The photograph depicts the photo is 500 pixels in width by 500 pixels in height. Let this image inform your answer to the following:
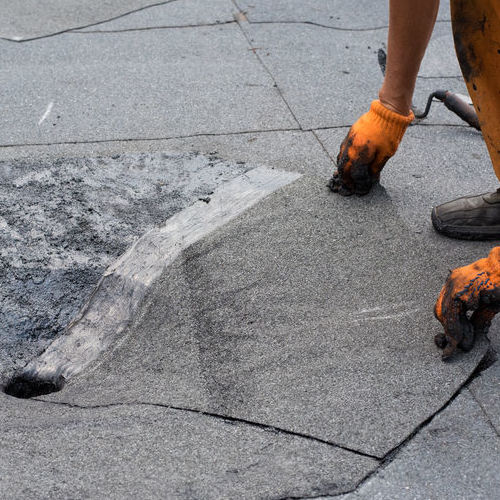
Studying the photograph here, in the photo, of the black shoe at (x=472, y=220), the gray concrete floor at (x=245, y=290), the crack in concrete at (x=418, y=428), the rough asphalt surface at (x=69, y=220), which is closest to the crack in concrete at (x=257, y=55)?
the gray concrete floor at (x=245, y=290)

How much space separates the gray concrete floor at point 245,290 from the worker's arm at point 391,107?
120 millimetres

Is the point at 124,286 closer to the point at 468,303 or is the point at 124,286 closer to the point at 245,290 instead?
the point at 245,290

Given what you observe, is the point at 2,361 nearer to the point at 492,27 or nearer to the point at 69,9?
the point at 492,27

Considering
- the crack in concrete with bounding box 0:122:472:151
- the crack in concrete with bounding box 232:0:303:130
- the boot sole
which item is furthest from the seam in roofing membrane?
the crack in concrete with bounding box 232:0:303:130

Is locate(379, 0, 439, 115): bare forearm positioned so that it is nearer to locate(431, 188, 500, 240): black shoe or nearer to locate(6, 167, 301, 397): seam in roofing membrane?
locate(431, 188, 500, 240): black shoe

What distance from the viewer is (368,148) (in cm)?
255

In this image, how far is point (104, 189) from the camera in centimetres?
279

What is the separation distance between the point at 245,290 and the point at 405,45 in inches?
42.7

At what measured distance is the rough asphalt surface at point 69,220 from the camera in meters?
2.31

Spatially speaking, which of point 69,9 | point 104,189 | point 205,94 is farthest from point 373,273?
point 69,9

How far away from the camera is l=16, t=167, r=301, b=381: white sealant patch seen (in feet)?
7.08

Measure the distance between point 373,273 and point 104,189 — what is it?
1.25 m

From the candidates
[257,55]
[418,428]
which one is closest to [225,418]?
[418,428]

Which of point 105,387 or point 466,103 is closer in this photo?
point 105,387
